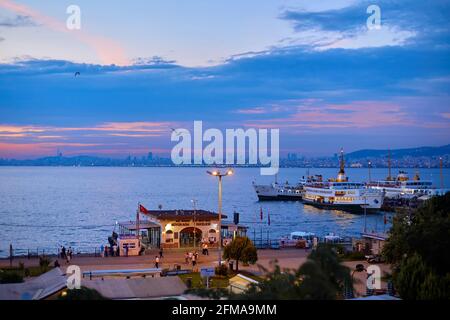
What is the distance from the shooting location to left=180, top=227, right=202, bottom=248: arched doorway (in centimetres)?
3531

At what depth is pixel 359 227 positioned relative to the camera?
2899 inches

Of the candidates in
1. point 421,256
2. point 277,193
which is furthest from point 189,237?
point 277,193

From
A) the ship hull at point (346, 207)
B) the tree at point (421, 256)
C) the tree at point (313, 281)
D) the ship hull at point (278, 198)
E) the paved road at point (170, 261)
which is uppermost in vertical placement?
the tree at point (313, 281)

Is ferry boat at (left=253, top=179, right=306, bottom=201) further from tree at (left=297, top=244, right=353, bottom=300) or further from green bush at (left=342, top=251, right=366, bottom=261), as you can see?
tree at (left=297, top=244, right=353, bottom=300)

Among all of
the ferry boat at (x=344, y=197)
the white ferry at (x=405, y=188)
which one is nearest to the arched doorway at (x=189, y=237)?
the ferry boat at (x=344, y=197)

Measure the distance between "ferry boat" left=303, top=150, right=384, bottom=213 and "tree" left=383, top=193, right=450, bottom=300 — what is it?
7176 centimetres

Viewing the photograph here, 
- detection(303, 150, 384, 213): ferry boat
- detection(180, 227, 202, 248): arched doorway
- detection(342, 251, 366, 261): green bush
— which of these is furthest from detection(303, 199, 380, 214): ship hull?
detection(342, 251, 366, 261): green bush

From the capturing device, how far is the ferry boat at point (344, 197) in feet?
322

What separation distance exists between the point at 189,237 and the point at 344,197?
227 ft

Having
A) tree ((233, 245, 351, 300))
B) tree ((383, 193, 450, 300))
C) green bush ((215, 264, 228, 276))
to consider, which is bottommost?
green bush ((215, 264, 228, 276))

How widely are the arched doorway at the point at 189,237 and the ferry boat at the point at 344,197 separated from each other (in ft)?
205

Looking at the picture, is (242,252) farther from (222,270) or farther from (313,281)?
(313,281)

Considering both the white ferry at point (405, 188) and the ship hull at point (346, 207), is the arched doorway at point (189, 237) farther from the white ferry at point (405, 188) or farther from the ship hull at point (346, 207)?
the white ferry at point (405, 188)
